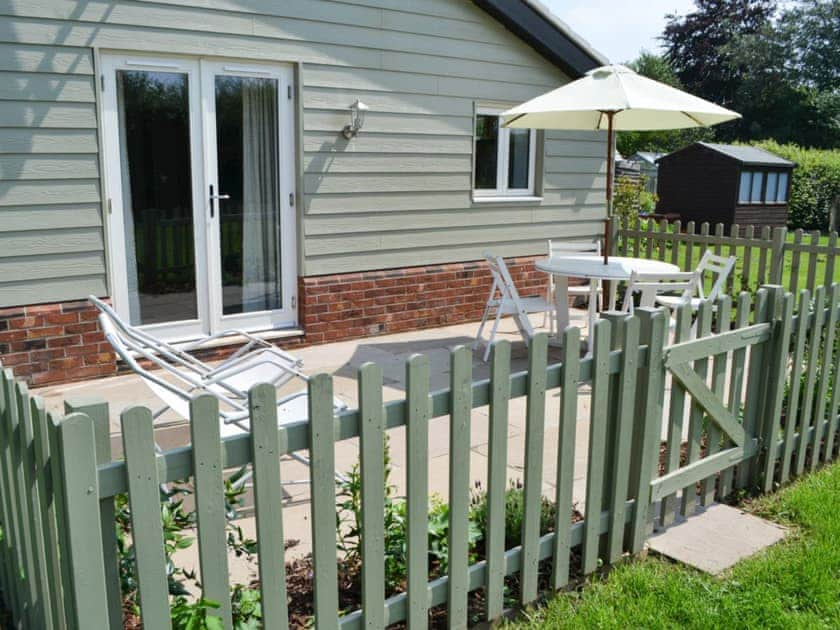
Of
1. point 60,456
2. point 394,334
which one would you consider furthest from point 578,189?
point 60,456

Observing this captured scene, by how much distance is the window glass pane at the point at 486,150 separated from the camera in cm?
810

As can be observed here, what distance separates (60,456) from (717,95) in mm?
54729

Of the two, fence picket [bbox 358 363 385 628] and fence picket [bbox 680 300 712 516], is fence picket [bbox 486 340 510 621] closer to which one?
fence picket [bbox 358 363 385 628]

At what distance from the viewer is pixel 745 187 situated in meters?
21.1

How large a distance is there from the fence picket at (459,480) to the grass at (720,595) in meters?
0.31

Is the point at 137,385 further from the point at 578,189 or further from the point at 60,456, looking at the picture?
the point at 578,189

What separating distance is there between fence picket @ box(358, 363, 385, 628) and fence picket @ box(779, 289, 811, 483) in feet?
8.05

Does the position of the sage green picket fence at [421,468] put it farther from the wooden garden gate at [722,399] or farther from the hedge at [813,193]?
the hedge at [813,193]

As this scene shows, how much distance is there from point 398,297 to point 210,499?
563cm

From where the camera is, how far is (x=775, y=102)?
44.5m

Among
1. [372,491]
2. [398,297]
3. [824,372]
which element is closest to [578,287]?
[398,297]

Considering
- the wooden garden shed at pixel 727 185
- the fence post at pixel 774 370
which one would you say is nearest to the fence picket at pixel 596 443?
the fence post at pixel 774 370

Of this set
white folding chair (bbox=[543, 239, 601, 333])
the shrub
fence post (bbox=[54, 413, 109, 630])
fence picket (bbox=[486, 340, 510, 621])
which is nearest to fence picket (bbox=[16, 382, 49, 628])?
fence post (bbox=[54, 413, 109, 630])

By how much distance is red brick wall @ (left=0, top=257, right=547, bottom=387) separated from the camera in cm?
546
